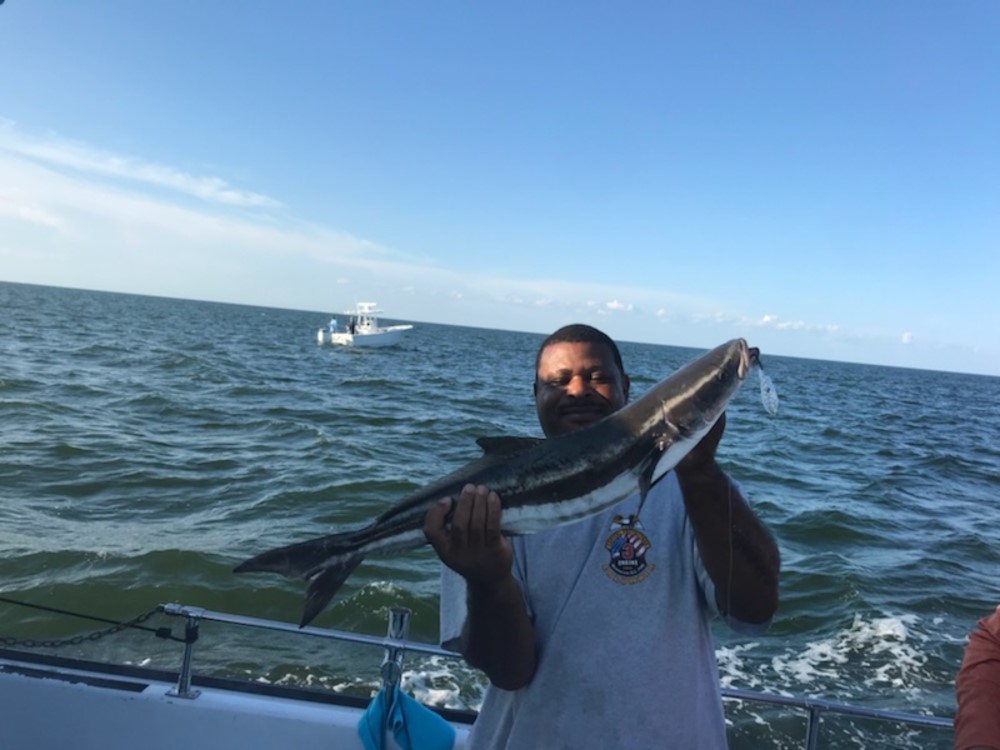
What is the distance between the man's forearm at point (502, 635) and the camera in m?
2.41

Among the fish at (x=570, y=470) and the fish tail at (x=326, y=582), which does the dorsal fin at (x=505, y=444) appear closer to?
the fish at (x=570, y=470)

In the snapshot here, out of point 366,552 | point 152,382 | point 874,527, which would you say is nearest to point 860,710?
point 366,552

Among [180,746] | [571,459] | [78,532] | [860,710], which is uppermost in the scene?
[571,459]

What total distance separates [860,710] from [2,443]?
56.1 feet

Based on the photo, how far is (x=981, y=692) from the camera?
8.45ft

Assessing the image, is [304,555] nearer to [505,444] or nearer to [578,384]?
[505,444]

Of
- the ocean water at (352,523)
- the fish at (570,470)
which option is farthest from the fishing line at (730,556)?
the ocean water at (352,523)

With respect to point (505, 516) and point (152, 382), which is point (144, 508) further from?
point (152, 382)

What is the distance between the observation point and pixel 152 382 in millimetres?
25453

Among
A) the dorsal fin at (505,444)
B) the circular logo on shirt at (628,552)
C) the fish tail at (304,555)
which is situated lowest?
the fish tail at (304,555)

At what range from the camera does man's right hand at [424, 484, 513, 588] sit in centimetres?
246

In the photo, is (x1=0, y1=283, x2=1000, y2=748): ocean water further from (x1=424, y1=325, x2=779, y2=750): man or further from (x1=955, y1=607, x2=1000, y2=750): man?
(x1=424, y1=325, x2=779, y2=750): man

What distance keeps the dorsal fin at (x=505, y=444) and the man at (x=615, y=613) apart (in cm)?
23

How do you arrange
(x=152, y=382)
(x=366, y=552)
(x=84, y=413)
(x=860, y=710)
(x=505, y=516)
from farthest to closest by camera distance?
(x=152, y=382)
(x=84, y=413)
(x=860, y=710)
(x=366, y=552)
(x=505, y=516)
